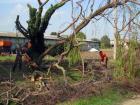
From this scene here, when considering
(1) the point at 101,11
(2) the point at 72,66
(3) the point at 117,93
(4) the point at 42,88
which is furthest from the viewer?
(2) the point at 72,66

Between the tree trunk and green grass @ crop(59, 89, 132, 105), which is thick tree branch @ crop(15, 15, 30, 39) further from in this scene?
green grass @ crop(59, 89, 132, 105)

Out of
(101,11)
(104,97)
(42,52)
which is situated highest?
(101,11)

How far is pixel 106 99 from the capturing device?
51.4ft

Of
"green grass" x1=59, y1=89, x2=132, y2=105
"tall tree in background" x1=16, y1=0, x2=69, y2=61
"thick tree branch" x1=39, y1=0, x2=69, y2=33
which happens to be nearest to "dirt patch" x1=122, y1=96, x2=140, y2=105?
"green grass" x1=59, y1=89, x2=132, y2=105

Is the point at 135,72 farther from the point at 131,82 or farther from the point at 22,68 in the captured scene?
the point at 22,68

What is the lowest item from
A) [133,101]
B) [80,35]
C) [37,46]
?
[133,101]

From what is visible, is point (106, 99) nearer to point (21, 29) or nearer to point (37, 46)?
point (37, 46)

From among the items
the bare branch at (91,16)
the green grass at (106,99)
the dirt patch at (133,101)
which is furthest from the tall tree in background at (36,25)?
the dirt patch at (133,101)

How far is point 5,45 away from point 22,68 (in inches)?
1463

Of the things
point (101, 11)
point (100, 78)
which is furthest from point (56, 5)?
point (100, 78)

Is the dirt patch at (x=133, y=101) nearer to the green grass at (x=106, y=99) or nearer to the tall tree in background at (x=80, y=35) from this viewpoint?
the green grass at (x=106, y=99)

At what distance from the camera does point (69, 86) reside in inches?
628

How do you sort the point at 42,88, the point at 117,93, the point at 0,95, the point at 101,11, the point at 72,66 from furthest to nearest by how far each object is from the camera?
the point at 72,66
the point at 101,11
the point at 117,93
the point at 42,88
the point at 0,95

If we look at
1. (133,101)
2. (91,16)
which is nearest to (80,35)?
(91,16)
